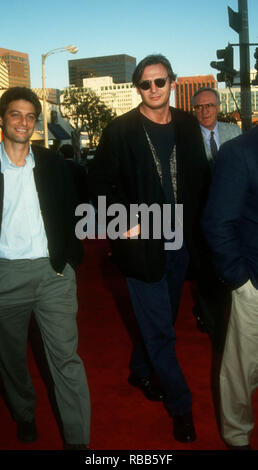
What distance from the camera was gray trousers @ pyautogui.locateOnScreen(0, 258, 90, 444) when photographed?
3.06 metres

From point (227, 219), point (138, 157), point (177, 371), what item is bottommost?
point (177, 371)

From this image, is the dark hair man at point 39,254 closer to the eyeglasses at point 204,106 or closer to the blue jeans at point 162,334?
the blue jeans at point 162,334

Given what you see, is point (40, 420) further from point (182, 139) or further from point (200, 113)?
point (200, 113)

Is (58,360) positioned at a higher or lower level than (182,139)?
lower

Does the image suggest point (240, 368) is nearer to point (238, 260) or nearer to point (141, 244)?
point (238, 260)

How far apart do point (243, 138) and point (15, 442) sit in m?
2.25

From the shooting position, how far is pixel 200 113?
5535mm

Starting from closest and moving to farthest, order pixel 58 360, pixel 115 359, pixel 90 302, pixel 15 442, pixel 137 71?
pixel 58 360
pixel 15 442
pixel 137 71
pixel 115 359
pixel 90 302

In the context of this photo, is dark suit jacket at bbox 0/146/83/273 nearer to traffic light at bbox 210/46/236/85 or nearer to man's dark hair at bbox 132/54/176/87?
man's dark hair at bbox 132/54/176/87

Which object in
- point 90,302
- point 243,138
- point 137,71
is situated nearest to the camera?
point 243,138

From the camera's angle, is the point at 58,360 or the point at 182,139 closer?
the point at 58,360

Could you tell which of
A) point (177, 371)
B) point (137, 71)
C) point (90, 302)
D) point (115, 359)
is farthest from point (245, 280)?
point (90, 302)

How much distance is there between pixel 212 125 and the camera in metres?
5.48

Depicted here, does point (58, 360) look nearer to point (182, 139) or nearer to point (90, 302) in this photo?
point (182, 139)
